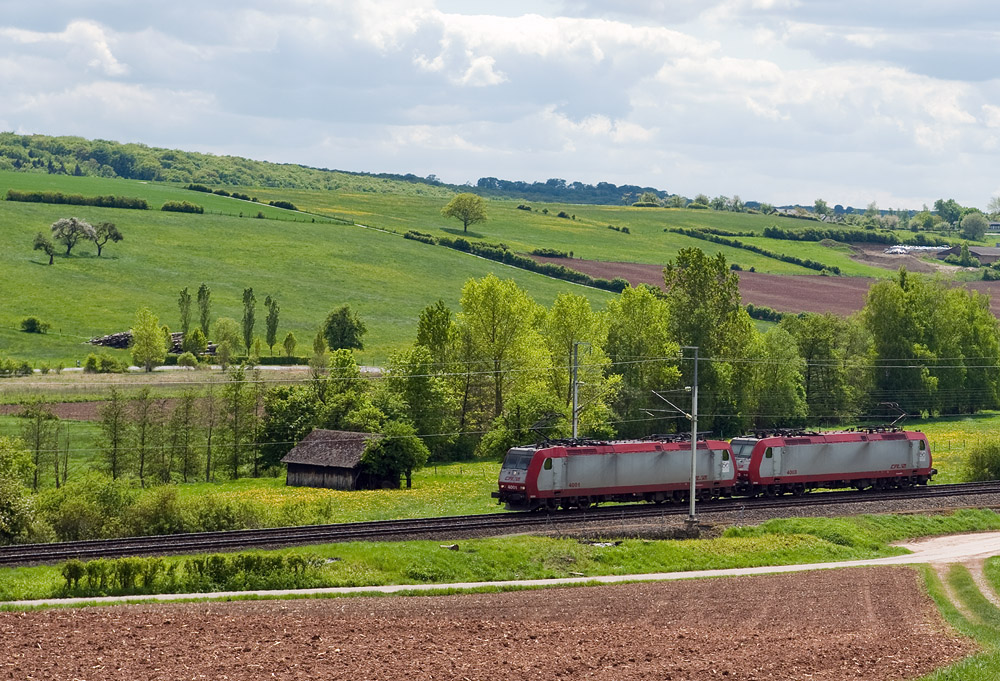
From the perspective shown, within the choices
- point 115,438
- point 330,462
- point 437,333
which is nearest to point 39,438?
point 115,438

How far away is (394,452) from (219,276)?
3757 inches

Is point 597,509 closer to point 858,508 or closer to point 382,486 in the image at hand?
point 858,508

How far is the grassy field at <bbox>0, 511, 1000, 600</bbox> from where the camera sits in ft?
141

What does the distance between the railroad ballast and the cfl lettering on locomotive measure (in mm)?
51

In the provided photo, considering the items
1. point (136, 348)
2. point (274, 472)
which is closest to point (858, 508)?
point (274, 472)

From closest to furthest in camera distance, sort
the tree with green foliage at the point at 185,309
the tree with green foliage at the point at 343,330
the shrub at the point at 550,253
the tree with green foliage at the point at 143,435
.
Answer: the tree with green foliage at the point at 143,435 → the tree with green foliage at the point at 185,309 → the tree with green foliage at the point at 343,330 → the shrub at the point at 550,253

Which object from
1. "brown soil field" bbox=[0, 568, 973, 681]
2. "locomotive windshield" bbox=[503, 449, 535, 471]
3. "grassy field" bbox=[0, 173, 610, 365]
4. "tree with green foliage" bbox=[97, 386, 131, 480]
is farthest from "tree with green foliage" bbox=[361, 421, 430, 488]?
"grassy field" bbox=[0, 173, 610, 365]

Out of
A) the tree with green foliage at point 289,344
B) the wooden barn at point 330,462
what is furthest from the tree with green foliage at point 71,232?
the wooden barn at point 330,462

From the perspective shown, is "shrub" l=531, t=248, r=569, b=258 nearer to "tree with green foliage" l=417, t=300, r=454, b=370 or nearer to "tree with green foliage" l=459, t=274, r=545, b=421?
"tree with green foliage" l=417, t=300, r=454, b=370

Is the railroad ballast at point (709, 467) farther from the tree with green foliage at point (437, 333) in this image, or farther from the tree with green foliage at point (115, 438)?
the tree with green foliage at point (437, 333)

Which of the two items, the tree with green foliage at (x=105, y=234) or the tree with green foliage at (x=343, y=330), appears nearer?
the tree with green foliage at (x=343, y=330)

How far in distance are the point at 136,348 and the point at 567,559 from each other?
86.4 m

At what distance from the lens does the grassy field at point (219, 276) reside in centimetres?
14200

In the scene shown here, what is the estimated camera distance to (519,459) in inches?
2395
